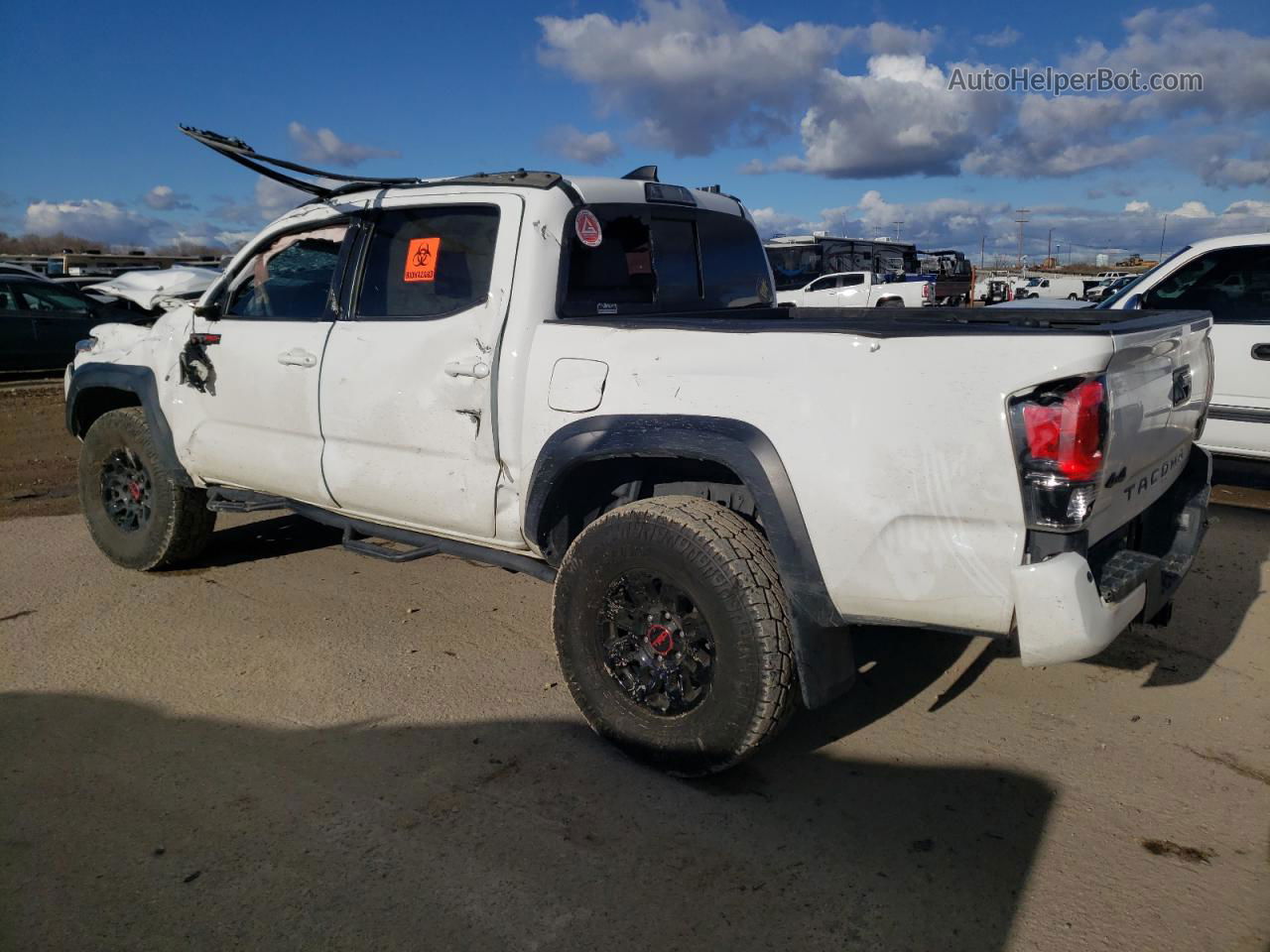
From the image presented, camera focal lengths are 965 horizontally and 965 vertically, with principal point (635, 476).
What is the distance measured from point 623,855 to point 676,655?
633 millimetres

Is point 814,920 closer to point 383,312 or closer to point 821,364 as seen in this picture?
point 821,364

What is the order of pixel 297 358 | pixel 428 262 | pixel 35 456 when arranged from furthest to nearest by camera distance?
pixel 35 456 < pixel 297 358 < pixel 428 262

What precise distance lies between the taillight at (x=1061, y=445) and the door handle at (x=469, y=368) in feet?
6.00

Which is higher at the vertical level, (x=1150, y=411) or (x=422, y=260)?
(x=422, y=260)

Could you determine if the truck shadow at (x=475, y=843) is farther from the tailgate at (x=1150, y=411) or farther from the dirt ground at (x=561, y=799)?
the tailgate at (x=1150, y=411)

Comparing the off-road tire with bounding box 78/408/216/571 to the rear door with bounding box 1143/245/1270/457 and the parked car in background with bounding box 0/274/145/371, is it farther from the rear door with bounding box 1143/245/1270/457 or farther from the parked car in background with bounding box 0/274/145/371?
the parked car in background with bounding box 0/274/145/371

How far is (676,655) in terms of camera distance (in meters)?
3.07

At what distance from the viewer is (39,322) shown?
1338 cm

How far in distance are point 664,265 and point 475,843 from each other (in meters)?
2.47

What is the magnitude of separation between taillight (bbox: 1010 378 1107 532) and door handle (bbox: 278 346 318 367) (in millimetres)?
2863

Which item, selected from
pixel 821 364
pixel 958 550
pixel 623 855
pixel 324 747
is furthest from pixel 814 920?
pixel 324 747

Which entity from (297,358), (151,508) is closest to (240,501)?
(151,508)

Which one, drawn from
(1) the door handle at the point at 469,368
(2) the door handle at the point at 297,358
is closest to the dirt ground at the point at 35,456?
(2) the door handle at the point at 297,358

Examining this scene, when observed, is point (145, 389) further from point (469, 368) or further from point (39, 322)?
point (39, 322)
